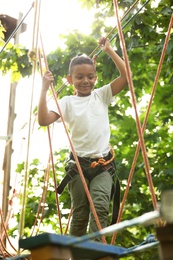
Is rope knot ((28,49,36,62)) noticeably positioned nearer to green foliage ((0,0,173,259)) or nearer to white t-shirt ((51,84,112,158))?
white t-shirt ((51,84,112,158))

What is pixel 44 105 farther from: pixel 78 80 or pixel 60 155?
pixel 60 155

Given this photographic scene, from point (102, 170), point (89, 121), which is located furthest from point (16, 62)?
point (102, 170)

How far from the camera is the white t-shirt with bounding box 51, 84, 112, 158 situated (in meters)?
2.81

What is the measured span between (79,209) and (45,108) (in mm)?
505

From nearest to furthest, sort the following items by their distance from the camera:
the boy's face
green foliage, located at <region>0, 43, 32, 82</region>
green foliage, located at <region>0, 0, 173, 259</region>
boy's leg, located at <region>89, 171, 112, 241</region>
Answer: boy's leg, located at <region>89, 171, 112, 241</region>, the boy's face, green foliage, located at <region>0, 0, 173, 259</region>, green foliage, located at <region>0, 43, 32, 82</region>

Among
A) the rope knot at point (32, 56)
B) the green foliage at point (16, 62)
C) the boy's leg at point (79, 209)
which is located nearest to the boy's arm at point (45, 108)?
the boy's leg at point (79, 209)

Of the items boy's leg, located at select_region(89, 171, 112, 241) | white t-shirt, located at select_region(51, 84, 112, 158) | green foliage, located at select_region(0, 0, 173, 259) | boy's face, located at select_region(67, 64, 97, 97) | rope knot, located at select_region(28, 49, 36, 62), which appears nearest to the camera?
rope knot, located at select_region(28, 49, 36, 62)

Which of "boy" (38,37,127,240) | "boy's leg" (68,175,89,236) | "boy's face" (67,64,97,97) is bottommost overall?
"boy's leg" (68,175,89,236)

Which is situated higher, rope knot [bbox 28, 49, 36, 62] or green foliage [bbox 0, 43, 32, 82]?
green foliage [bbox 0, 43, 32, 82]

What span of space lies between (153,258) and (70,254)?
3.06 metres

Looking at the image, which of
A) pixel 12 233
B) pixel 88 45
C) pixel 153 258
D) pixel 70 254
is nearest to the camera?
pixel 70 254

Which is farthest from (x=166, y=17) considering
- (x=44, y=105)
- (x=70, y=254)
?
(x=70, y=254)

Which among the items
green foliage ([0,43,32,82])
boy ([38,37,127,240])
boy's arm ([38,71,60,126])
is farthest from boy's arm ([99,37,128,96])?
green foliage ([0,43,32,82])

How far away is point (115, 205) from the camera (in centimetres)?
289
